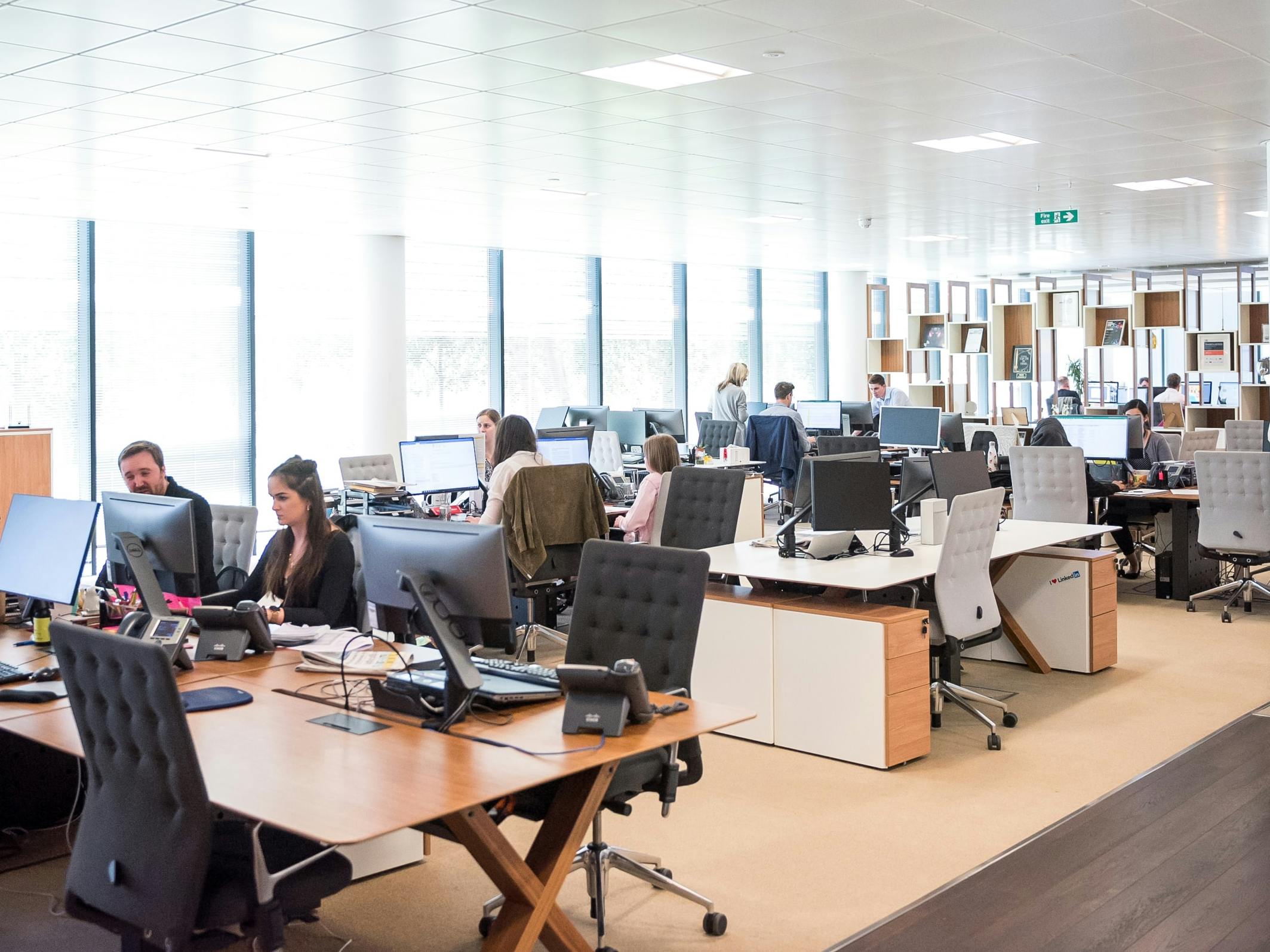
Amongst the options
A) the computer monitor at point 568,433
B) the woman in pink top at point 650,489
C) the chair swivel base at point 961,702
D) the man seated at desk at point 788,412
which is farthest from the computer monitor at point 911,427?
the chair swivel base at point 961,702

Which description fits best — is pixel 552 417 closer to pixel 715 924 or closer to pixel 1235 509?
pixel 1235 509

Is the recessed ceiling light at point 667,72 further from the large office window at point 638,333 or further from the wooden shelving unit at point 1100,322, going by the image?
the wooden shelving unit at point 1100,322

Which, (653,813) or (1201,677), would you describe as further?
(1201,677)

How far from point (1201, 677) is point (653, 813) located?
337cm

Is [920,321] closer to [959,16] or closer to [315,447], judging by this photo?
[315,447]

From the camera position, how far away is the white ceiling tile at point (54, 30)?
4969mm

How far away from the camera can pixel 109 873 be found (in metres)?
2.54

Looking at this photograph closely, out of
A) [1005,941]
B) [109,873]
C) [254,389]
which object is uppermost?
[254,389]

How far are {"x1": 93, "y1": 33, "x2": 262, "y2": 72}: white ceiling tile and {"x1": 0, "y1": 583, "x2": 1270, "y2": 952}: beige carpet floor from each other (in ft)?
11.1

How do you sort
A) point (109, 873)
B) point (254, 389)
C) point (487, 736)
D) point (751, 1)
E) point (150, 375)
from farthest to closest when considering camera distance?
1. point (254, 389)
2. point (150, 375)
3. point (751, 1)
4. point (487, 736)
5. point (109, 873)

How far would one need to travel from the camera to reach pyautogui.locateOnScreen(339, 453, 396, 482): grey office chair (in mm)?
8523

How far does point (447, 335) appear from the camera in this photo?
13.7 metres

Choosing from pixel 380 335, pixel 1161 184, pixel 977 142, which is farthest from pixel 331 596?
pixel 380 335

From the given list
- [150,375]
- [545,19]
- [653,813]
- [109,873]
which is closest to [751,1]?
[545,19]
